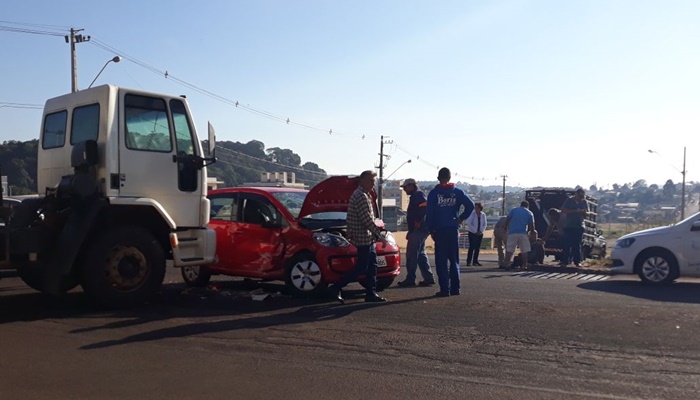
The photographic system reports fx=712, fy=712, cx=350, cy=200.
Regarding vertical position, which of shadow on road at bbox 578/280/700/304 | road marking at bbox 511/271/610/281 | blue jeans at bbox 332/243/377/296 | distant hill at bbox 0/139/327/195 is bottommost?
road marking at bbox 511/271/610/281

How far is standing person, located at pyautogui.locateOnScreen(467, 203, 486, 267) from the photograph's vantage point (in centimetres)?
1752

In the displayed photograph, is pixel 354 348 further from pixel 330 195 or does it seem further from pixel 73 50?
pixel 73 50

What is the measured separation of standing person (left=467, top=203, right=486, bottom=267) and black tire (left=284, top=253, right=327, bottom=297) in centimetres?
826


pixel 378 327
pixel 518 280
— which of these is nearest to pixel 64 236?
pixel 378 327

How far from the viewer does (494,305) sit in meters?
9.31

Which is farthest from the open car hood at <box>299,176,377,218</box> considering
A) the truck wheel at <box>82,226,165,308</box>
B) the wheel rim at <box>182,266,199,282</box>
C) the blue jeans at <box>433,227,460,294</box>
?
the truck wheel at <box>82,226,165,308</box>

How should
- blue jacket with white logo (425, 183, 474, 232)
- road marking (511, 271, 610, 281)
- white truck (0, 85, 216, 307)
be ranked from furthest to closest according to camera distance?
road marking (511, 271, 610, 281) < blue jacket with white logo (425, 183, 474, 232) < white truck (0, 85, 216, 307)

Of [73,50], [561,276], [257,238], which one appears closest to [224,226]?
[257,238]

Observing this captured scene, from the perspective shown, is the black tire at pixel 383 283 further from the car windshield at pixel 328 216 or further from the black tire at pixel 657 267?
the black tire at pixel 657 267

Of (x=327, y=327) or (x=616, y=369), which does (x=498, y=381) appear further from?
(x=327, y=327)

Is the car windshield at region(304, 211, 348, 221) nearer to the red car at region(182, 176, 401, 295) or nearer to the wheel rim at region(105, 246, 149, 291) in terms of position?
the red car at region(182, 176, 401, 295)

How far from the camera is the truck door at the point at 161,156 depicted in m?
8.94

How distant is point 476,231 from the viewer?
1770 cm

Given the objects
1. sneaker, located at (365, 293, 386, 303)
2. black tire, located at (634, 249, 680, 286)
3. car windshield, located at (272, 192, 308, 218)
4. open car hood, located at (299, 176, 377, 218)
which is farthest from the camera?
black tire, located at (634, 249, 680, 286)
